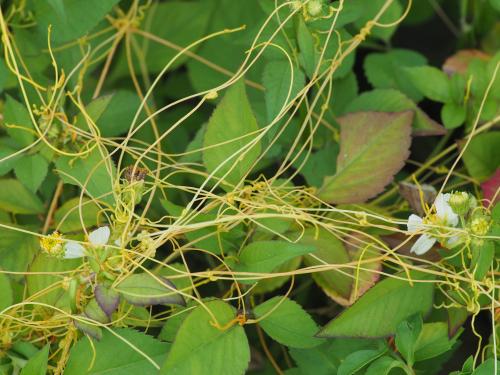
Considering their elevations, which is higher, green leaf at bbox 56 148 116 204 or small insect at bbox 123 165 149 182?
small insect at bbox 123 165 149 182

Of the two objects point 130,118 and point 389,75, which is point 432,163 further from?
point 130,118

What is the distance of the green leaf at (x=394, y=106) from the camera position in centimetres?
106

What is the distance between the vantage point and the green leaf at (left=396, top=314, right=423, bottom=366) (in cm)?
85

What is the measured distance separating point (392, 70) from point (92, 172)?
0.46 metres

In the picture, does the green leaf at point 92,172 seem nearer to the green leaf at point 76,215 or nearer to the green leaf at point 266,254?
the green leaf at point 76,215

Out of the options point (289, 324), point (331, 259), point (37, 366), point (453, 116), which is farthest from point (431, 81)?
point (37, 366)

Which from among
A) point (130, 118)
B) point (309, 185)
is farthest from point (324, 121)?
point (130, 118)

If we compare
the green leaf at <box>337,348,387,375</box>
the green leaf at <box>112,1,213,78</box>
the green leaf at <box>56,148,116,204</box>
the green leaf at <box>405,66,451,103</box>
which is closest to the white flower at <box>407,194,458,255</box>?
the green leaf at <box>337,348,387,375</box>

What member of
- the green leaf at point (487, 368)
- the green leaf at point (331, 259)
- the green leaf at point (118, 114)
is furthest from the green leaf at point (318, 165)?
the green leaf at point (487, 368)

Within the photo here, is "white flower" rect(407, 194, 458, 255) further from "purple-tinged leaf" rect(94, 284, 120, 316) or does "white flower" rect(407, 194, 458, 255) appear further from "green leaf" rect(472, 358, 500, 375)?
"purple-tinged leaf" rect(94, 284, 120, 316)

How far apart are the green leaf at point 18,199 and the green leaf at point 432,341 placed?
0.50 m

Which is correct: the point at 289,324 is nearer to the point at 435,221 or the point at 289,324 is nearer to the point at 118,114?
the point at 435,221

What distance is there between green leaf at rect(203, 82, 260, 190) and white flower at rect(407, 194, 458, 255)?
0.63ft

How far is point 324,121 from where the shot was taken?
3.65ft
